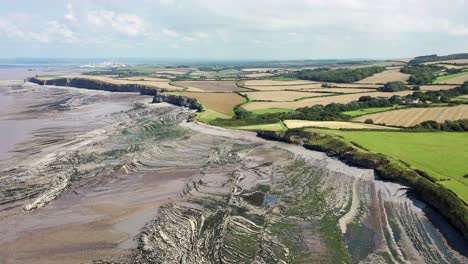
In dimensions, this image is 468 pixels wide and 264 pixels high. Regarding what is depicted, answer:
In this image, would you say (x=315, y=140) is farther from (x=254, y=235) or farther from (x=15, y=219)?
(x=15, y=219)

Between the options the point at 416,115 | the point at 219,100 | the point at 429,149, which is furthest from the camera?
the point at 219,100

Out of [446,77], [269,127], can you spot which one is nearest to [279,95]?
[269,127]

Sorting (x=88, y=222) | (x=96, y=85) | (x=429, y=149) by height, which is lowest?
(x=96, y=85)

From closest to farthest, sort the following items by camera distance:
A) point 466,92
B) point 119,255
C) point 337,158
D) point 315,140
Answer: point 119,255
point 337,158
point 315,140
point 466,92

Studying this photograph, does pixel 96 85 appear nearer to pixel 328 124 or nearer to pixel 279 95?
pixel 279 95

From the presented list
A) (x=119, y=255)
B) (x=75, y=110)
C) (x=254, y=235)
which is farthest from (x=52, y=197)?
(x=75, y=110)

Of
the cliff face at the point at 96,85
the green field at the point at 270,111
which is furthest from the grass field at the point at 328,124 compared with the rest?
the cliff face at the point at 96,85

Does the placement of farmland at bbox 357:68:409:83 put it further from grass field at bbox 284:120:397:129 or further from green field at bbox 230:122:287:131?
green field at bbox 230:122:287:131
